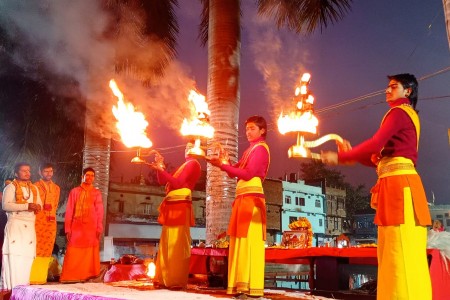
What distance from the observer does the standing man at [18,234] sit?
6.74m

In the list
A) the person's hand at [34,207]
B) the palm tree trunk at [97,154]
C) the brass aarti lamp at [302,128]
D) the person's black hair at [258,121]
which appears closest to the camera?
the brass aarti lamp at [302,128]

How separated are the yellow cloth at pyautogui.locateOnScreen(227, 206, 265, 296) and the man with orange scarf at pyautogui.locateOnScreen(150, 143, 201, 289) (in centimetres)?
118

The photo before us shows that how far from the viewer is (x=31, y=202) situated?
7.03 meters

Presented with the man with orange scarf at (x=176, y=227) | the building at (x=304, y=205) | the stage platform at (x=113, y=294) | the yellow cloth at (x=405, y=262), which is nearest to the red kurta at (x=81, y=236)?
the stage platform at (x=113, y=294)

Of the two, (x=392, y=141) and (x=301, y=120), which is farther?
(x=392, y=141)

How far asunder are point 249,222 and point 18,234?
3962 mm

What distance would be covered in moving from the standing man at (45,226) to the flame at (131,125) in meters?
2.49

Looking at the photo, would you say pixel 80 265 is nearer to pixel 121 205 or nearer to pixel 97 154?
pixel 97 154

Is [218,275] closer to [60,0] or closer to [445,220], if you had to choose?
[60,0]

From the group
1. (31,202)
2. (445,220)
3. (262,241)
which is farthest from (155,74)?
(445,220)

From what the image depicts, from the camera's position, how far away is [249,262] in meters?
5.02

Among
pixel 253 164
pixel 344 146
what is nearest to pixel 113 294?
pixel 253 164

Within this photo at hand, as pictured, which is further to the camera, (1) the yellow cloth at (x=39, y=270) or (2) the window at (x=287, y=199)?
(2) the window at (x=287, y=199)

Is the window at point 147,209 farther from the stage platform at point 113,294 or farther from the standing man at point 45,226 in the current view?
the stage platform at point 113,294
